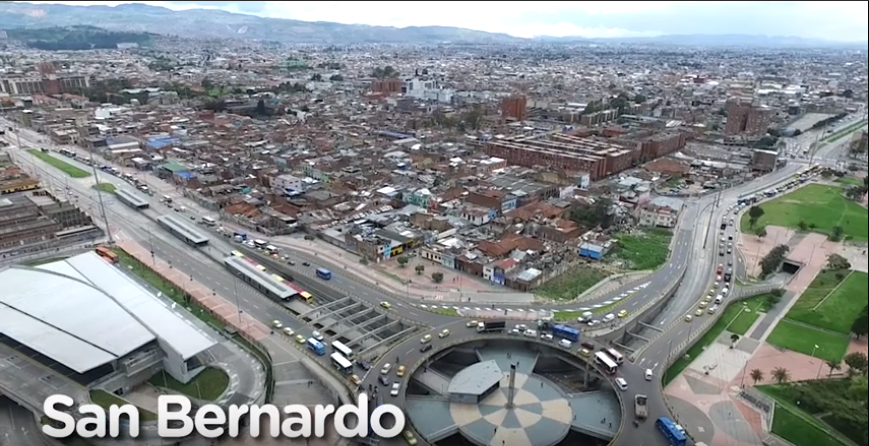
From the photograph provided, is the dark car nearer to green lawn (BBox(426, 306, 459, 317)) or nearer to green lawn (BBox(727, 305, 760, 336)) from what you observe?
green lawn (BBox(426, 306, 459, 317))

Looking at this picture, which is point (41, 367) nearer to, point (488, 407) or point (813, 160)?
point (488, 407)

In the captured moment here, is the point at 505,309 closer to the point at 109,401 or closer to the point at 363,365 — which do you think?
the point at 363,365

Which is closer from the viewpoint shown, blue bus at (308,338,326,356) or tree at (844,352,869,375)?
tree at (844,352,869,375)

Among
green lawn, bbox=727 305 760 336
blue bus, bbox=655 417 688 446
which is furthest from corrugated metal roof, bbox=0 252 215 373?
green lawn, bbox=727 305 760 336

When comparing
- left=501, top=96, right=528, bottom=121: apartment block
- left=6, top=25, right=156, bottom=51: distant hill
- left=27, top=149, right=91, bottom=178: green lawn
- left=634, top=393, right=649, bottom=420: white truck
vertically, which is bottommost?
left=634, top=393, right=649, bottom=420: white truck

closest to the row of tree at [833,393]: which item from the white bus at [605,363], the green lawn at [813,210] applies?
the white bus at [605,363]
